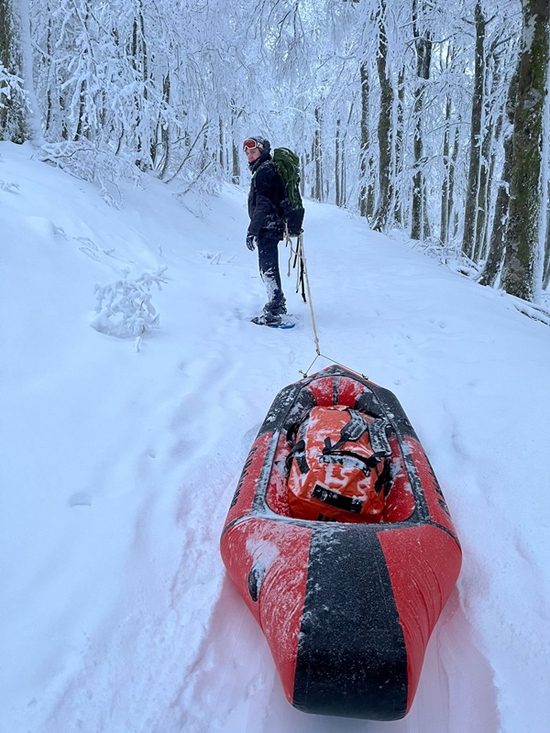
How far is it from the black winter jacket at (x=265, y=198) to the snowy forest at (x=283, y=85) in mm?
2825

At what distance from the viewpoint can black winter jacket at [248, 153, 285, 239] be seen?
14.8 feet

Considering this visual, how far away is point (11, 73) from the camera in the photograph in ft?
21.6

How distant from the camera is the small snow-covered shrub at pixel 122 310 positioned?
367 centimetres

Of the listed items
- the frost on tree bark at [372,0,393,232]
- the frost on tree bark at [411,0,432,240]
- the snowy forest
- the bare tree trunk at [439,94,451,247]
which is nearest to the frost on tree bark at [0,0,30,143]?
the snowy forest

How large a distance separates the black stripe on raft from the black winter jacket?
3949 mm

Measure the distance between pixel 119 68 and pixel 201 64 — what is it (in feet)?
10.9

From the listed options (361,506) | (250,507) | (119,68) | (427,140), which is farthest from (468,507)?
(427,140)

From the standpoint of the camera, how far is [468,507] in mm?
2287

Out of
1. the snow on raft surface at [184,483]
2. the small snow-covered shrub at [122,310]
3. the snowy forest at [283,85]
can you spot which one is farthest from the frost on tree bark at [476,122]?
the small snow-covered shrub at [122,310]

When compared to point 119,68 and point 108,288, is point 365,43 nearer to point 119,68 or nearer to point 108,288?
point 119,68

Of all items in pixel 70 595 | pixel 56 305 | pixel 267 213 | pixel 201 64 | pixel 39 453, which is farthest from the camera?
pixel 201 64

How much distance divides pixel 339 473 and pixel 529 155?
16.4 feet

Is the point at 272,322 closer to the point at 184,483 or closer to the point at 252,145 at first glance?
the point at 252,145

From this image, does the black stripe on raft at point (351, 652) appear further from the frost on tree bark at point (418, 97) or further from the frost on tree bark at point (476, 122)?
the frost on tree bark at point (418, 97)
